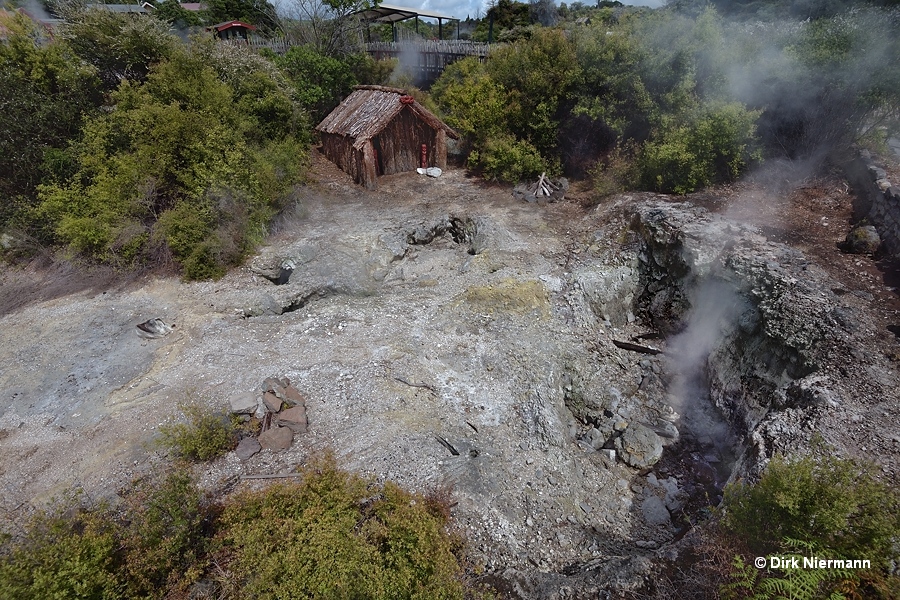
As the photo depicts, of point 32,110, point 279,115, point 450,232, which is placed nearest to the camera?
point 32,110

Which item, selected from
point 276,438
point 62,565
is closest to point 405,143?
point 276,438

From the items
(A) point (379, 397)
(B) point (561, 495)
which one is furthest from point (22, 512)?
(B) point (561, 495)

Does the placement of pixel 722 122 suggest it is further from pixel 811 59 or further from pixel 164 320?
pixel 164 320

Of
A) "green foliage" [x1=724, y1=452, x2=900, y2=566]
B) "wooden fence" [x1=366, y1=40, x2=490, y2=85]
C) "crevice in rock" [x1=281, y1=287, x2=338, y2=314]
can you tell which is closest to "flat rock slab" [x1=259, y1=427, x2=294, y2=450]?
"crevice in rock" [x1=281, y1=287, x2=338, y2=314]

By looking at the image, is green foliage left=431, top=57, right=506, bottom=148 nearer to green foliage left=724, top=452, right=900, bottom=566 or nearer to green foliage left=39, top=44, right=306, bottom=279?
green foliage left=39, top=44, right=306, bottom=279

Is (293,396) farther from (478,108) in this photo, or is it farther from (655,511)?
(478,108)

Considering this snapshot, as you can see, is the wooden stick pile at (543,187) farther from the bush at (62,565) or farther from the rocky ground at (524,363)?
the bush at (62,565)

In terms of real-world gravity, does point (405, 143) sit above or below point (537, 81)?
below
